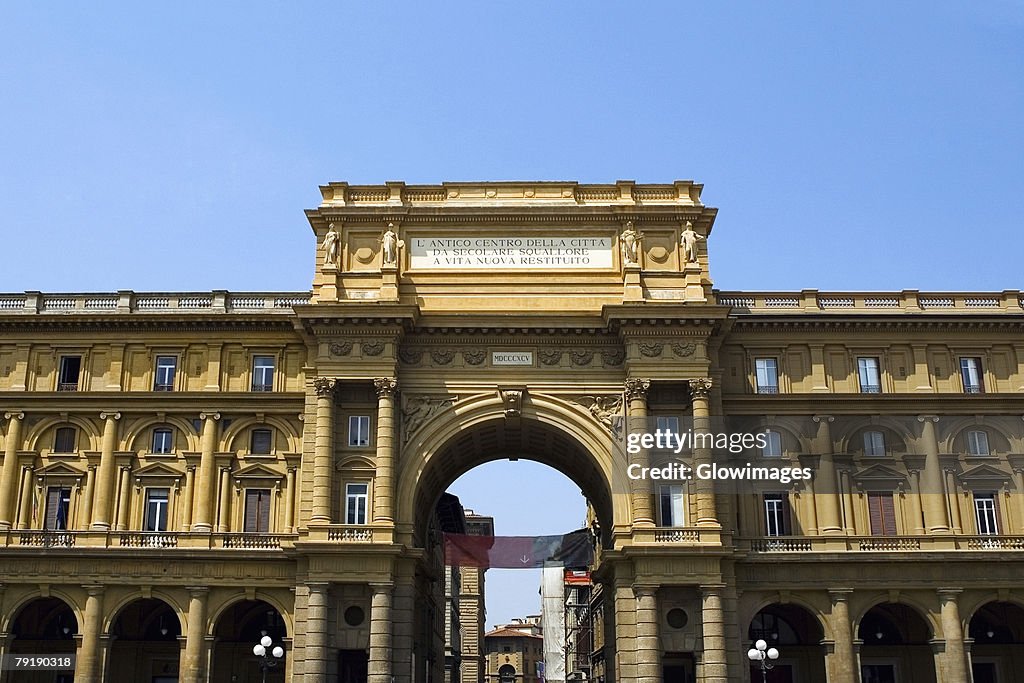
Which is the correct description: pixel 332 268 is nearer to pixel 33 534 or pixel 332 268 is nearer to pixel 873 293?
pixel 33 534

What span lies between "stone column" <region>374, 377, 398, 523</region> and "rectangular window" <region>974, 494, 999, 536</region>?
26359 mm

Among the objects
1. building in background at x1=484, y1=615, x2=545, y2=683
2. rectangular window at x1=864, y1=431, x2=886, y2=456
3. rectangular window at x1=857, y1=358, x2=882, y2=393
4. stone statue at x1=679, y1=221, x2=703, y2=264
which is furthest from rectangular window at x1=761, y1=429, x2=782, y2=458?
building in background at x1=484, y1=615, x2=545, y2=683

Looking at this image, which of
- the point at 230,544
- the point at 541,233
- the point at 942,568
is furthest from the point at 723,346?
the point at 230,544

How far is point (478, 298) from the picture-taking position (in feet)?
166

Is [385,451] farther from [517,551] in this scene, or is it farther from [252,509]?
[517,551]

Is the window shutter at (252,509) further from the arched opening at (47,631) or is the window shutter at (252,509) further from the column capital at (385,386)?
the arched opening at (47,631)

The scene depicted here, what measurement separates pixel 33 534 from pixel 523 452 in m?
23.7

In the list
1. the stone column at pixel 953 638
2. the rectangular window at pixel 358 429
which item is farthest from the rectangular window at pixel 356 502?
the stone column at pixel 953 638

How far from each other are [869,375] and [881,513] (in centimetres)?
648

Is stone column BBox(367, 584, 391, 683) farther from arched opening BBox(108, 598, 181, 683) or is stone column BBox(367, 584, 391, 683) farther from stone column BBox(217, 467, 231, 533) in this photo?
arched opening BBox(108, 598, 181, 683)

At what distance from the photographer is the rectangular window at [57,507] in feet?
161

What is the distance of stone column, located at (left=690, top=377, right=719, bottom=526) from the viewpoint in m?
46.1

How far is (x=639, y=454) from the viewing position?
47156 mm

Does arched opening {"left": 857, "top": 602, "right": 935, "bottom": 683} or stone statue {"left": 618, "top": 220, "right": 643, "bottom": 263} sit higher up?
stone statue {"left": 618, "top": 220, "right": 643, "bottom": 263}
